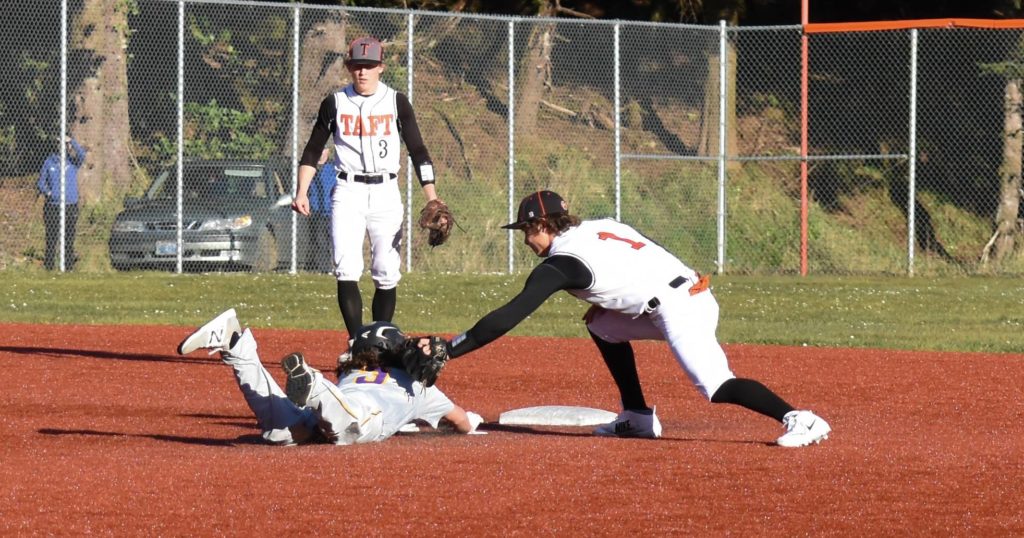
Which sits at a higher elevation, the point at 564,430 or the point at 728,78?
the point at 728,78

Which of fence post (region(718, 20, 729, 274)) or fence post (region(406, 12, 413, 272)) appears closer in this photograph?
fence post (region(406, 12, 413, 272))

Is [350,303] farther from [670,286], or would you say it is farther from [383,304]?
[670,286]

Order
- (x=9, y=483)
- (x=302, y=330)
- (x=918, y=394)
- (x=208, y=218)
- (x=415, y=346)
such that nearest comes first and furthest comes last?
(x=9, y=483) < (x=415, y=346) < (x=918, y=394) < (x=302, y=330) < (x=208, y=218)

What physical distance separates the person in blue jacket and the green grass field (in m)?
0.43

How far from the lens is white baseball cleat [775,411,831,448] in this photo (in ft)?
23.9

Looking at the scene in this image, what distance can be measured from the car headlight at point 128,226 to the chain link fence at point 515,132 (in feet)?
0.21

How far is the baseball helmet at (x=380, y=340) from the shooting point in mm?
7391

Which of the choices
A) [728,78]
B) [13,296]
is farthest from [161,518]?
[728,78]

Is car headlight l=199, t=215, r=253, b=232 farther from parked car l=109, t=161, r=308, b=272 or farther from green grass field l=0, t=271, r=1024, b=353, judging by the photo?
green grass field l=0, t=271, r=1024, b=353

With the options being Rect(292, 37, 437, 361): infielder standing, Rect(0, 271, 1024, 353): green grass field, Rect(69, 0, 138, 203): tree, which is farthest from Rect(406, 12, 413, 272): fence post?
Rect(292, 37, 437, 361): infielder standing

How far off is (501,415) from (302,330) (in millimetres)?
5521

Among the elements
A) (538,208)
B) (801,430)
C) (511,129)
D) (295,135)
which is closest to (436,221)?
(538,208)

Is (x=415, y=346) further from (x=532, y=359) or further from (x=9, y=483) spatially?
(x=532, y=359)

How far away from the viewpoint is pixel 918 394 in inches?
395
